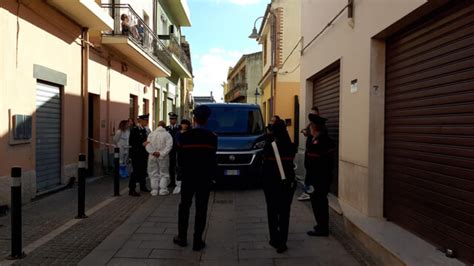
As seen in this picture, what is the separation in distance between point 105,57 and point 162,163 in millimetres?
5488

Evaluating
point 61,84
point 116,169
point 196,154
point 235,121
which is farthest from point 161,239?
point 235,121

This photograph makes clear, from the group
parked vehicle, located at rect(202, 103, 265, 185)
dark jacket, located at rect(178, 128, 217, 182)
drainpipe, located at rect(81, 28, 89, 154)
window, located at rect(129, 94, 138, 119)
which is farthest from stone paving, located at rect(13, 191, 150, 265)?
window, located at rect(129, 94, 138, 119)

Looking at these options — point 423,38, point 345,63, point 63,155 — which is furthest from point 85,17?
point 423,38

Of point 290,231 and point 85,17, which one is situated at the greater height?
point 85,17

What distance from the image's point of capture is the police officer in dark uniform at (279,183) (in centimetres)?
569

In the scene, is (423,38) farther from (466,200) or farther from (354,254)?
(354,254)

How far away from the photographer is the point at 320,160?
6.25 m

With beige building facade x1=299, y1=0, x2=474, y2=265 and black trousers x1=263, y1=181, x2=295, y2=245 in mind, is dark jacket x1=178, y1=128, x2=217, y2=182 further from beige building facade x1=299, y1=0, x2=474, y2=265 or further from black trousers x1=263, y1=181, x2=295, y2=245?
beige building facade x1=299, y1=0, x2=474, y2=265

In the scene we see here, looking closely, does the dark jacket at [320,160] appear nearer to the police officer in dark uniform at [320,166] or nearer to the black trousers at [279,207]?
the police officer in dark uniform at [320,166]

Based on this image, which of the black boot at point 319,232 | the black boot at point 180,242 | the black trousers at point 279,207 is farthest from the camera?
the black boot at point 319,232

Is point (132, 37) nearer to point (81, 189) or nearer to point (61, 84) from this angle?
point (61, 84)

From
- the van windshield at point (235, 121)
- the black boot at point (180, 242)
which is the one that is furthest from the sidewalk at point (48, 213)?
the van windshield at point (235, 121)

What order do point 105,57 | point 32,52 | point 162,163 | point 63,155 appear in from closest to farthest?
1. point 32,52
2. point 162,163
3. point 63,155
4. point 105,57

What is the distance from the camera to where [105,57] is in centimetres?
1377
